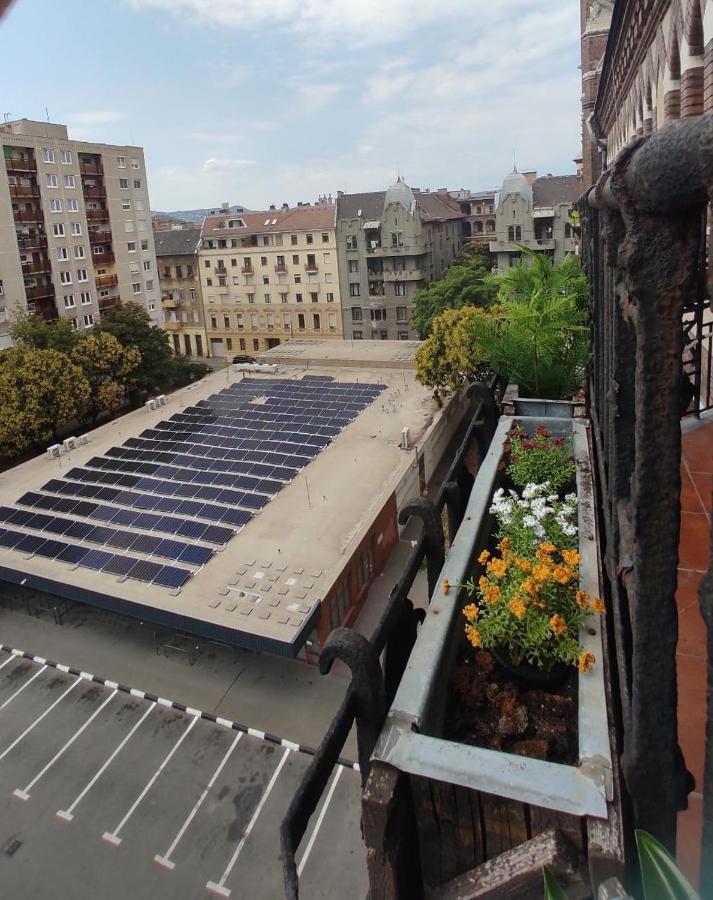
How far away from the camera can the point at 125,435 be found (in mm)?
31797

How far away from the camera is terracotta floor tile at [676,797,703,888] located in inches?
120

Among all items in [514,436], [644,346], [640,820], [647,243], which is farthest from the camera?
[514,436]

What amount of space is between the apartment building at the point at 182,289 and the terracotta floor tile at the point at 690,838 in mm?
63570

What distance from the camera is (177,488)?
2566 cm

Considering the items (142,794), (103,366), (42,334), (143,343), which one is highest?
(42,334)

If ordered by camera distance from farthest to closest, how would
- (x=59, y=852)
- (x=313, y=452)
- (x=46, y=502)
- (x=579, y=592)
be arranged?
(x=313, y=452)
(x=46, y=502)
(x=59, y=852)
(x=579, y=592)

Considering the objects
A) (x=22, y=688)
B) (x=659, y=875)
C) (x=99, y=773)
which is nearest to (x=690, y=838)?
(x=659, y=875)

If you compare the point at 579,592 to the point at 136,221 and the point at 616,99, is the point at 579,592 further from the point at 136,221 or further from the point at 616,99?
the point at 136,221

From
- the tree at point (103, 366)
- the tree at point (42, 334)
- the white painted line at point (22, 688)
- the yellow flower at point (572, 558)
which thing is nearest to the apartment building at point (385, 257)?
the tree at point (103, 366)

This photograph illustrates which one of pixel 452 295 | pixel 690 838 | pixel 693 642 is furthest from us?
pixel 452 295

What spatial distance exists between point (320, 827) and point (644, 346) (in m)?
14.8

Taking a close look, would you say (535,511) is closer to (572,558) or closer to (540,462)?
(572,558)

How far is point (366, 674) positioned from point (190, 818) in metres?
14.1

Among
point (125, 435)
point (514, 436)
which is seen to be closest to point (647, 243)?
point (514, 436)
